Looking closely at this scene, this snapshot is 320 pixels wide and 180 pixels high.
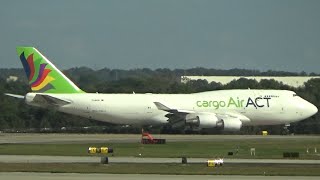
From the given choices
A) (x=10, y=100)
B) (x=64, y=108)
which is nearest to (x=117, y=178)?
(x=64, y=108)

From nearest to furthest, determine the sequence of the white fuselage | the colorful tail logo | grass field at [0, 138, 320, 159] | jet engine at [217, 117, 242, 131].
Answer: grass field at [0, 138, 320, 159] → jet engine at [217, 117, 242, 131] → the colorful tail logo → the white fuselage

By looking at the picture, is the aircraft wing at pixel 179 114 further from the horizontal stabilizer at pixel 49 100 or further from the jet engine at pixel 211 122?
the horizontal stabilizer at pixel 49 100

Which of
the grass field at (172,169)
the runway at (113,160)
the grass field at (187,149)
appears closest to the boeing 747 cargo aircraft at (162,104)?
the grass field at (187,149)

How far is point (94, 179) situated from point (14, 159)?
14851mm

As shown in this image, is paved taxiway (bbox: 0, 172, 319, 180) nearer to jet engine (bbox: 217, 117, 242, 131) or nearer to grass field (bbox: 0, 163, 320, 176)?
grass field (bbox: 0, 163, 320, 176)

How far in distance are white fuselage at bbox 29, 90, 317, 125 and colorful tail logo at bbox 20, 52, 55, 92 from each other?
1865 millimetres

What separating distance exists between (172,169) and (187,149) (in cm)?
1905

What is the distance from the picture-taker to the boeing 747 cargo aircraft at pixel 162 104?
87.7 metres

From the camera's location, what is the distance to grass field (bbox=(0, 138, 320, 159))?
54.8m

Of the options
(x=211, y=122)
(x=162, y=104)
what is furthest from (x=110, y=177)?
(x=162, y=104)

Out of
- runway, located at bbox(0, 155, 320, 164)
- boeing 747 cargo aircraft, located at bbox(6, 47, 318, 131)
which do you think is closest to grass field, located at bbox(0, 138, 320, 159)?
runway, located at bbox(0, 155, 320, 164)

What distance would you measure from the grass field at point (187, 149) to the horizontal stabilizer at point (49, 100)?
67.3ft

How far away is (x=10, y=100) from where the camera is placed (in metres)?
121

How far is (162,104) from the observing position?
8875cm
